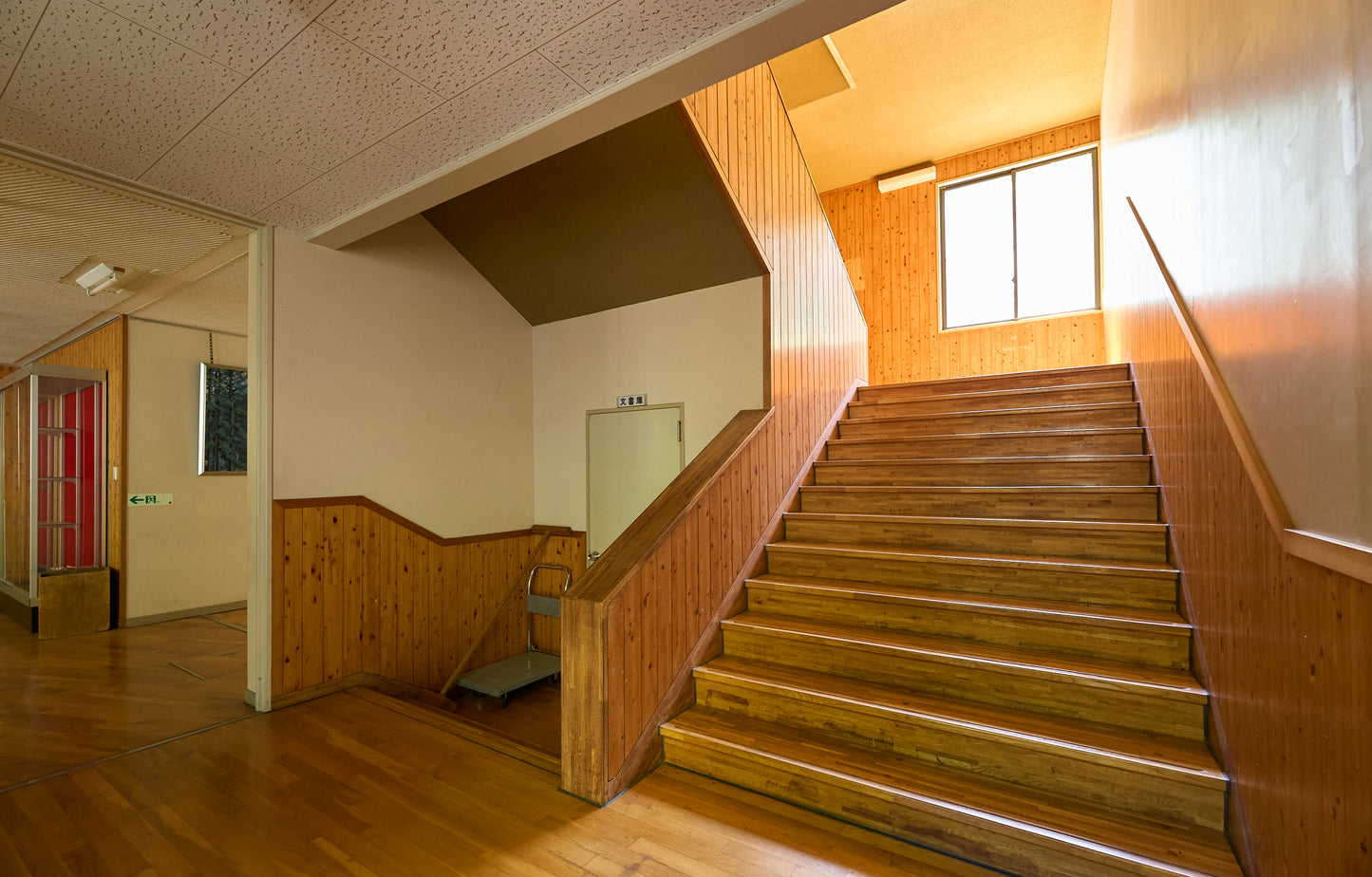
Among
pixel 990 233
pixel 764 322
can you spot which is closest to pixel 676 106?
pixel 764 322

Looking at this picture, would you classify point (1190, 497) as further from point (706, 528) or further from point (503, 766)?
point (503, 766)

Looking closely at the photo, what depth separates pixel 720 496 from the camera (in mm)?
3154

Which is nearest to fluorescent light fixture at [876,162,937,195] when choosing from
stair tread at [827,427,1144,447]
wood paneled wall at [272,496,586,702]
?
stair tread at [827,427,1144,447]

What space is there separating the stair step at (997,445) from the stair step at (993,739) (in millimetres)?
1781

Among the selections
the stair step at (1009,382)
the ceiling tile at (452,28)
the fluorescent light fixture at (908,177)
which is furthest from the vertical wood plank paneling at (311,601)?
the fluorescent light fixture at (908,177)

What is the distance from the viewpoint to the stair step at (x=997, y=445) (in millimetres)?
3467

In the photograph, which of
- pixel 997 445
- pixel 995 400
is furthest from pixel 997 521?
pixel 995 400

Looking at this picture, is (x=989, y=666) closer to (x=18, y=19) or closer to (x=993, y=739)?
(x=993, y=739)

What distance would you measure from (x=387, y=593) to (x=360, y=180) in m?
2.63

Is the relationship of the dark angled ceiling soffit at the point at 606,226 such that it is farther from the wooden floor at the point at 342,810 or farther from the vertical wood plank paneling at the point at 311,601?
the wooden floor at the point at 342,810

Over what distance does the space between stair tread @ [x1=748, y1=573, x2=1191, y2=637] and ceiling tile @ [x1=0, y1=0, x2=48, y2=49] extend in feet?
11.2

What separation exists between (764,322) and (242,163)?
8.96ft

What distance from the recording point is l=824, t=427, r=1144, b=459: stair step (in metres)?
3.47

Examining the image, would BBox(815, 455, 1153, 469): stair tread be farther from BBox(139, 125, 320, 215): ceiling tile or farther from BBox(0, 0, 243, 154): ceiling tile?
BBox(0, 0, 243, 154): ceiling tile
